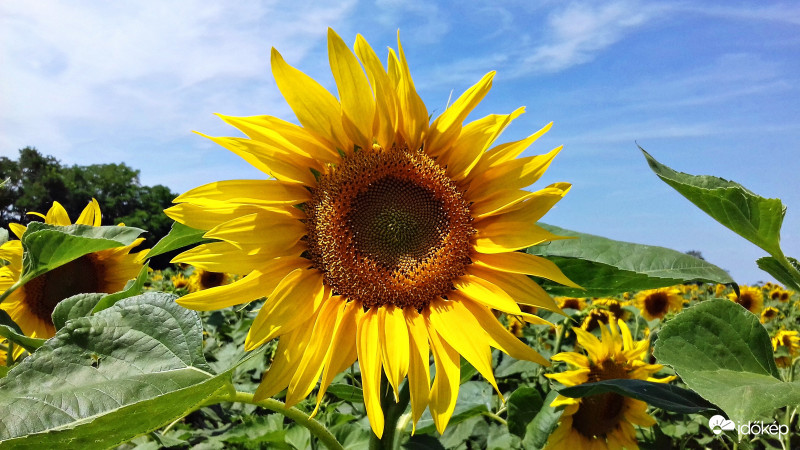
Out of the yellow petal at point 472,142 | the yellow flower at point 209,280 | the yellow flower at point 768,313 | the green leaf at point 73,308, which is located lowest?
the yellow flower at point 768,313

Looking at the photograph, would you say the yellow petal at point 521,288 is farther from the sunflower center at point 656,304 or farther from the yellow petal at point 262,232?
the sunflower center at point 656,304

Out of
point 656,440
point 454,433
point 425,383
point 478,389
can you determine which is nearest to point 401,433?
Answer: point 425,383

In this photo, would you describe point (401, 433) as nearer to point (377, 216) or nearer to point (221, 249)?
point (377, 216)

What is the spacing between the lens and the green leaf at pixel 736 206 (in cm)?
124

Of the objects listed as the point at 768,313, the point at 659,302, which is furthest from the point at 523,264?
the point at 768,313

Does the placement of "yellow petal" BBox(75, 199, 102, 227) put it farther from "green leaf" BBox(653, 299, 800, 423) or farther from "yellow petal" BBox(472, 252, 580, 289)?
"green leaf" BBox(653, 299, 800, 423)

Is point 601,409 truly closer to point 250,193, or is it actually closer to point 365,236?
point 365,236

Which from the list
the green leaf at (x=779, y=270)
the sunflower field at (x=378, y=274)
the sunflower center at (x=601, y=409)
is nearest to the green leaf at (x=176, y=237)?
the sunflower field at (x=378, y=274)

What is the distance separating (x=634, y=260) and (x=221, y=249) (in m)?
0.95

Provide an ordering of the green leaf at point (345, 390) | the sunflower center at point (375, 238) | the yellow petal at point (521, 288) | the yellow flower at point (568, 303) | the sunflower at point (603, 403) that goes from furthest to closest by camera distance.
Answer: the yellow flower at point (568, 303) → the sunflower at point (603, 403) → the green leaf at point (345, 390) → the sunflower center at point (375, 238) → the yellow petal at point (521, 288)

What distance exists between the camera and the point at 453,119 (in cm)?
150

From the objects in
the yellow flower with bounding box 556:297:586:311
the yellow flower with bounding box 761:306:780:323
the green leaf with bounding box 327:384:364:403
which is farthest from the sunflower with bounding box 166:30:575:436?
the yellow flower with bounding box 761:306:780:323

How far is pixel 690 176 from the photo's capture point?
140cm

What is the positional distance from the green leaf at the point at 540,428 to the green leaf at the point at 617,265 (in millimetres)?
1100
